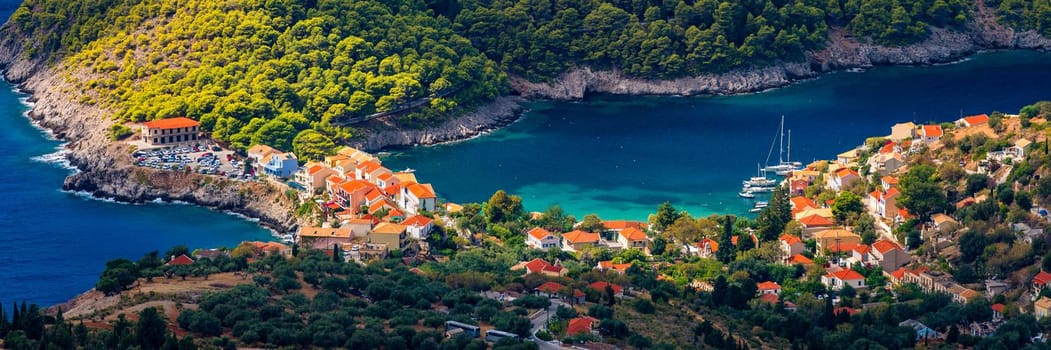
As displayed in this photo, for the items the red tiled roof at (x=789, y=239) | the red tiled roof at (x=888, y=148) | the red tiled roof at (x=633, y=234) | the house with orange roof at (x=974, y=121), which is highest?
the house with orange roof at (x=974, y=121)

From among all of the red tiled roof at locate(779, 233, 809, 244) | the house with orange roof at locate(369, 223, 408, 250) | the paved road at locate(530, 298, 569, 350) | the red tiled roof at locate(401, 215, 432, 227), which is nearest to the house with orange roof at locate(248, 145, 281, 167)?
the red tiled roof at locate(401, 215, 432, 227)

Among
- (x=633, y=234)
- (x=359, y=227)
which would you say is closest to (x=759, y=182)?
(x=633, y=234)

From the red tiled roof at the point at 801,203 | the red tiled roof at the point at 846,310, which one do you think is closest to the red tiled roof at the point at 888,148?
the red tiled roof at the point at 801,203

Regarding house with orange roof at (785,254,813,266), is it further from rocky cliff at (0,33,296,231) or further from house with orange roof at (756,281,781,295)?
rocky cliff at (0,33,296,231)

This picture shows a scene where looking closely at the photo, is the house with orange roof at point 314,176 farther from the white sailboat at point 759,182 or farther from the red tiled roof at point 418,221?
the white sailboat at point 759,182

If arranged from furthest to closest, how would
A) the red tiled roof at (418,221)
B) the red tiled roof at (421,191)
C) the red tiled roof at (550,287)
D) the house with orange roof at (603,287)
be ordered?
the red tiled roof at (421,191) → the red tiled roof at (418,221) → the house with orange roof at (603,287) → the red tiled roof at (550,287)

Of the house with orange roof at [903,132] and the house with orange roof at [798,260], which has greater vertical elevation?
the house with orange roof at [903,132]
